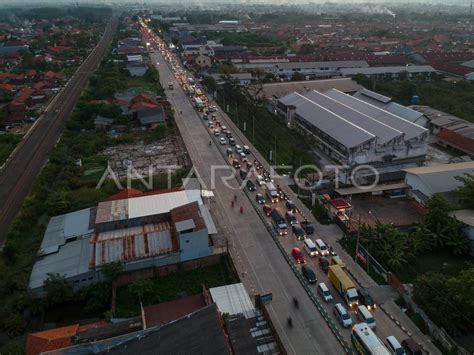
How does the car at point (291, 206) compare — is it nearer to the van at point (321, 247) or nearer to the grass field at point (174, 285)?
the van at point (321, 247)

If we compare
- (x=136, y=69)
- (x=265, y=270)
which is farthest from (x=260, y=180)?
(x=136, y=69)

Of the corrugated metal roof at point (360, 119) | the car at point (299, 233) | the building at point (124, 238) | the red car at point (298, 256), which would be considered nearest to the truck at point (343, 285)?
the red car at point (298, 256)

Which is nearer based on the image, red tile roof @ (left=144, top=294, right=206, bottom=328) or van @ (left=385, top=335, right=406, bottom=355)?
van @ (left=385, top=335, right=406, bottom=355)

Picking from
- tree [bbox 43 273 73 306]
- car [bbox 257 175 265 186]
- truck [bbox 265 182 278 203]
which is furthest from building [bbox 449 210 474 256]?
tree [bbox 43 273 73 306]

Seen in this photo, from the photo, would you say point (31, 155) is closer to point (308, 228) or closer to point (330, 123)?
point (308, 228)

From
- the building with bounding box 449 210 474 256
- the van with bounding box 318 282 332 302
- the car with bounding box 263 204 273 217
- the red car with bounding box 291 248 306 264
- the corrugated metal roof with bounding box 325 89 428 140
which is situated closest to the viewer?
the van with bounding box 318 282 332 302

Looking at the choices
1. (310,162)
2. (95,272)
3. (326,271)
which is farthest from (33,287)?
(310,162)

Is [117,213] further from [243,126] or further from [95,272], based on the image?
[243,126]

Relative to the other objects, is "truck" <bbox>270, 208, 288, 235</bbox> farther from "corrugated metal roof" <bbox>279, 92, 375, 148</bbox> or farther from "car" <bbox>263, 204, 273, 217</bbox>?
"corrugated metal roof" <bbox>279, 92, 375, 148</bbox>
